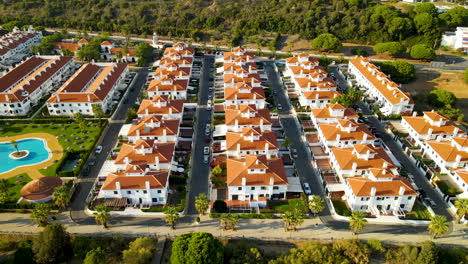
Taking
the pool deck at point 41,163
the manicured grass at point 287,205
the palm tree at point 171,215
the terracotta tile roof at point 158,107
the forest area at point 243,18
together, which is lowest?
the pool deck at point 41,163

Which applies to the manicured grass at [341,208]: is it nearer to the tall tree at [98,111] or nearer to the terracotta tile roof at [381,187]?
the terracotta tile roof at [381,187]

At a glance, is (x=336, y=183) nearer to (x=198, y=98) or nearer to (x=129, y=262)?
(x=129, y=262)

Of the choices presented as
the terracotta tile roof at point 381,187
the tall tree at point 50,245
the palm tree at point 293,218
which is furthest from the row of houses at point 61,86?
the terracotta tile roof at point 381,187

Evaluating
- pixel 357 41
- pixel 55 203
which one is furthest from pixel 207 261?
pixel 357 41

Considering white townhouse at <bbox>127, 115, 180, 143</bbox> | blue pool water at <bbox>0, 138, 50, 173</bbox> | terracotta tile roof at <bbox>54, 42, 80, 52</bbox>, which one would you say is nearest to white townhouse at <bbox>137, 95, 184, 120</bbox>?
white townhouse at <bbox>127, 115, 180, 143</bbox>

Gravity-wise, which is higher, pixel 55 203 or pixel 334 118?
pixel 334 118

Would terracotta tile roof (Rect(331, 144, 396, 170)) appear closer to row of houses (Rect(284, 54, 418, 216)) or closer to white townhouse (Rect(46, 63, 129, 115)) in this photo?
row of houses (Rect(284, 54, 418, 216))
